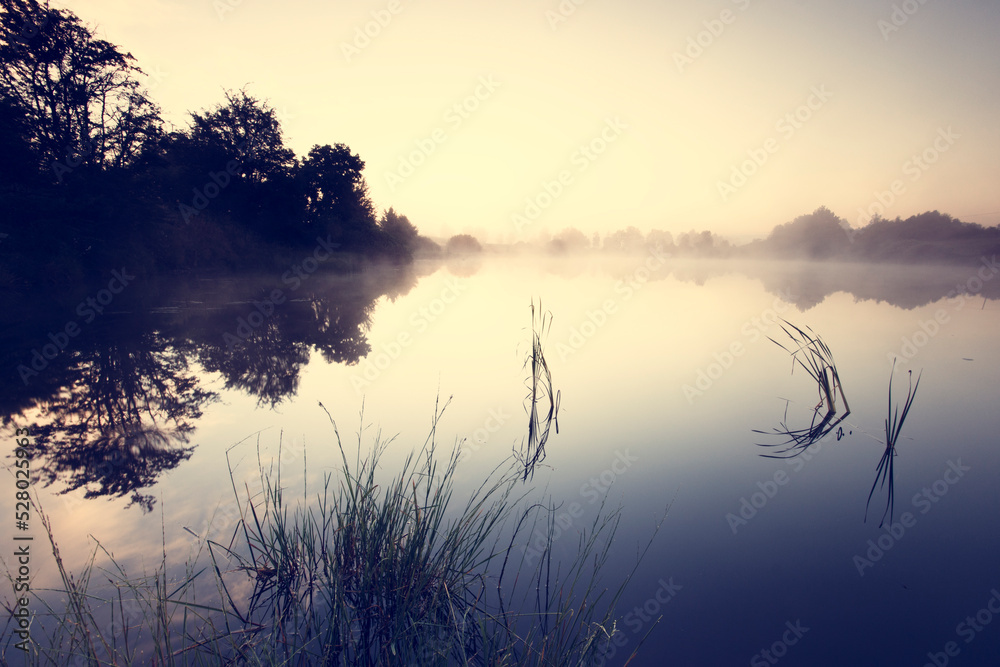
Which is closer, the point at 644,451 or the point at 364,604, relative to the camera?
the point at 364,604

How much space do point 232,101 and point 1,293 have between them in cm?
1917

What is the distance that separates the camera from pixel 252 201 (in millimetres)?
23156

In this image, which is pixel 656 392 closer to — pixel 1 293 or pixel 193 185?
pixel 1 293

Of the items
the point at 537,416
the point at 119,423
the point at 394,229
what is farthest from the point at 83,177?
the point at 394,229

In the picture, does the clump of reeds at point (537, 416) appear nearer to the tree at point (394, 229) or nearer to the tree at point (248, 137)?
the tree at point (248, 137)

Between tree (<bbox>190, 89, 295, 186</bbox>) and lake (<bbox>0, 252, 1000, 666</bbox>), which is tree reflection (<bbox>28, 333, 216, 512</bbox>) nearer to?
lake (<bbox>0, 252, 1000, 666</bbox>)

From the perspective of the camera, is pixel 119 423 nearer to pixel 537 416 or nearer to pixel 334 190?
pixel 537 416

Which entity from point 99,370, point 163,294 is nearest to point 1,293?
point 163,294

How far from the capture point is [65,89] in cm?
1170

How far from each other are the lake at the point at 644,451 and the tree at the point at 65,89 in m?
6.65

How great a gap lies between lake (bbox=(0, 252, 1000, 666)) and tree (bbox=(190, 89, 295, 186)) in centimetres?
1783

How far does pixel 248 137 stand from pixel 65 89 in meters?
13.0

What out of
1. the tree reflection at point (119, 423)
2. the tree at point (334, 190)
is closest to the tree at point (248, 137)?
the tree at point (334, 190)

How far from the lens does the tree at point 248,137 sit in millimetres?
22266
